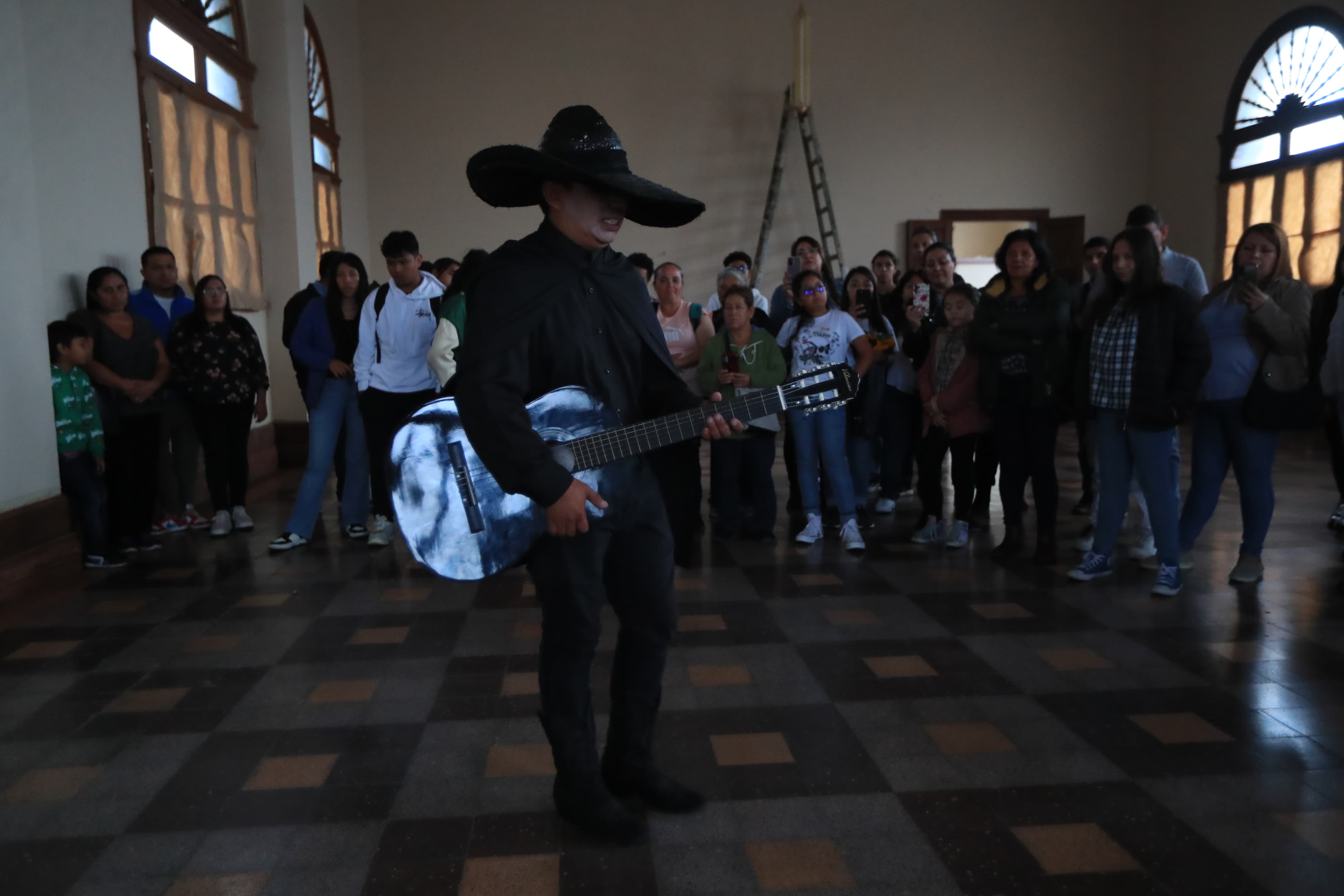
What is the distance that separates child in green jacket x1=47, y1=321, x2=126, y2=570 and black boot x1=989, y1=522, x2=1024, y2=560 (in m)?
4.42

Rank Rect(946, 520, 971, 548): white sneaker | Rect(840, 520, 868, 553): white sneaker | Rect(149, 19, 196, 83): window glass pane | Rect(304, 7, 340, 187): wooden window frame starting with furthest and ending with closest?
Rect(304, 7, 340, 187): wooden window frame → Rect(149, 19, 196, 83): window glass pane → Rect(946, 520, 971, 548): white sneaker → Rect(840, 520, 868, 553): white sneaker

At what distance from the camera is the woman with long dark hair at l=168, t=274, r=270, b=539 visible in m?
5.56

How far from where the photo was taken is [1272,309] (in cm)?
397

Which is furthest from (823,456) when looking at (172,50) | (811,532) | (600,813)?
(172,50)

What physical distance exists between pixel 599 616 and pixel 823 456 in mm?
3121

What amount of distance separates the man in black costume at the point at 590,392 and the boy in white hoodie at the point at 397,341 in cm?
278

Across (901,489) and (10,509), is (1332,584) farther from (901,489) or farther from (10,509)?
(10,509)

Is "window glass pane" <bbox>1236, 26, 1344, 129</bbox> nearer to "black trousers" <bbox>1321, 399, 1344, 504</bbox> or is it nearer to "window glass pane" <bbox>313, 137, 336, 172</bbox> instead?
"black trousers" <bbox>1321, 399, 1344, 504</bbox>

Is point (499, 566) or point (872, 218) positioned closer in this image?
point (499, 566)

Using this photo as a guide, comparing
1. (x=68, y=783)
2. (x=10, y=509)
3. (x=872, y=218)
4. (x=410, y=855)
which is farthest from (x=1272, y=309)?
(x=872, y=218)

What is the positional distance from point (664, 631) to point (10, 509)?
3.62 metres

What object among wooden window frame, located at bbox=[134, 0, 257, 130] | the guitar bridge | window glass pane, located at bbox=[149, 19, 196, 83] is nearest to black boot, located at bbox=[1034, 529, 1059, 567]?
the guitar bridge

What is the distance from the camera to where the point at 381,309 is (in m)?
5.04

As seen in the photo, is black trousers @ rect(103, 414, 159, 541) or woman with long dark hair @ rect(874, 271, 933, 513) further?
woman with long dark hair @ rect(874, 271, 933, 513)
